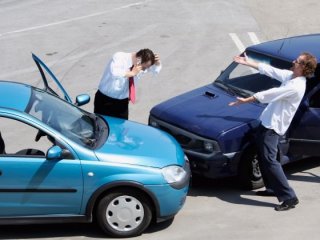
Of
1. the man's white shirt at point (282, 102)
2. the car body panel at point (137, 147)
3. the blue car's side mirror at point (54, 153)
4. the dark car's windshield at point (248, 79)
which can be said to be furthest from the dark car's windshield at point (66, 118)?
the dark car's windshield at point (248, 79)

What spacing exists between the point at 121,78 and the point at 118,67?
0.52 feet

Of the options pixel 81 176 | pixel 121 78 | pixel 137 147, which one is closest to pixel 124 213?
pixel 81 176

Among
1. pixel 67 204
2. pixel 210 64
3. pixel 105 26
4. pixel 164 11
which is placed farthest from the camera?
pixel 164 11

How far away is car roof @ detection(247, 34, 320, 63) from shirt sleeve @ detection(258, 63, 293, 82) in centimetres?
75

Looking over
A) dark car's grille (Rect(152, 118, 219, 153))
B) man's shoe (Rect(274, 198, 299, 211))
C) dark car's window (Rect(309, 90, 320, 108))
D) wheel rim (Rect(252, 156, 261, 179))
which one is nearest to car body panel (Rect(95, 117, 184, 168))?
dark car's grille (Rect(152, 118, 219, 153))

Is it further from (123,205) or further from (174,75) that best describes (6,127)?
(174,75)

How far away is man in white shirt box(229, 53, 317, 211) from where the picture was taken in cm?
793

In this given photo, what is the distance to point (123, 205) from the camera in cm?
714

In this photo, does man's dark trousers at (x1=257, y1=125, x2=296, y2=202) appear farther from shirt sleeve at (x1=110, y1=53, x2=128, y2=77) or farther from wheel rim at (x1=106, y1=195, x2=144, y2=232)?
shirt sleeve at (x1=110, y1=53, x2=128, y2=77)

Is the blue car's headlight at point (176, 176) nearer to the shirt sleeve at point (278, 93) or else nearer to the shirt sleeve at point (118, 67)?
the shirt sleeve at point (278, 93)

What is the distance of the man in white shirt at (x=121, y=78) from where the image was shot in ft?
28.9

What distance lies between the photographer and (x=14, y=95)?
753 cm

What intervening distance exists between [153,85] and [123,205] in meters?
6.24

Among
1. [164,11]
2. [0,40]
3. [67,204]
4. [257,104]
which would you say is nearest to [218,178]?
[257,104]
